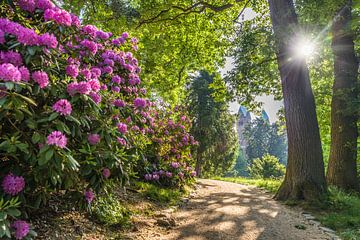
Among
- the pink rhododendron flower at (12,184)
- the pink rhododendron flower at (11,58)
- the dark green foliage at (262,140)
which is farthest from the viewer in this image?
the dark green foliage at (262,140)

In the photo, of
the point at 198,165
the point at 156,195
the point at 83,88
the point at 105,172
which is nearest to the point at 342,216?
the point at 156,195

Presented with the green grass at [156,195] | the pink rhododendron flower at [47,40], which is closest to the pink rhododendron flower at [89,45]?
the pink rhododendron flower at [47,40]

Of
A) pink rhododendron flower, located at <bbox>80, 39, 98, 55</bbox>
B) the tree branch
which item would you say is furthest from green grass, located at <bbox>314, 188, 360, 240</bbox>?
the tree branch

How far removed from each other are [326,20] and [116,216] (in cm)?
588

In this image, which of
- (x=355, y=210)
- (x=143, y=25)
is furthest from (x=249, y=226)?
(x=143, y=25)

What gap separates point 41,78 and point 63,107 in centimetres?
26

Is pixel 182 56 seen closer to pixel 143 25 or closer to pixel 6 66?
pixel 143 25

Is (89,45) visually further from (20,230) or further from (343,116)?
(343,116)

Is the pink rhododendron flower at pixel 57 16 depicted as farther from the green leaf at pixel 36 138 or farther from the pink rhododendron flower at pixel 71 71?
the green leaf at pixel 36 138

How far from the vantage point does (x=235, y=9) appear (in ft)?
38.5

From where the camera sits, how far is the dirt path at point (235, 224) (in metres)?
3.33

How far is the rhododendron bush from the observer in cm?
160

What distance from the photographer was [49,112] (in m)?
1.81

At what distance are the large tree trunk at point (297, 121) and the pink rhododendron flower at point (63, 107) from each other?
16.8 feet
